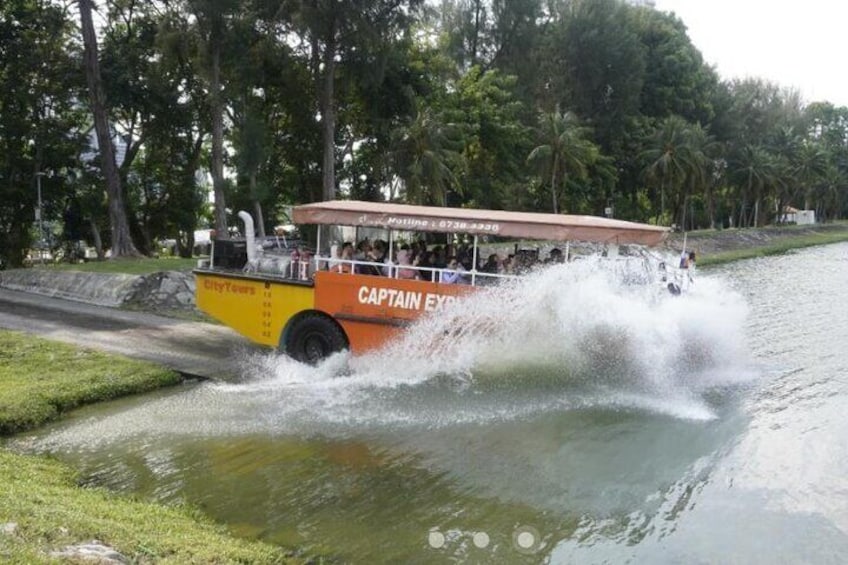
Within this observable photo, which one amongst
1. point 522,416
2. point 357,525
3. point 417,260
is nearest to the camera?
point 357,525

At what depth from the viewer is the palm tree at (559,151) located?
4447 centimetres

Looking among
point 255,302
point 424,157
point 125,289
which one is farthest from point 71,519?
point 424,157

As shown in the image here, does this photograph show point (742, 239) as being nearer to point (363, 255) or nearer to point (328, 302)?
point (363, 255)

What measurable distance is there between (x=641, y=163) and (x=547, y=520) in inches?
2014

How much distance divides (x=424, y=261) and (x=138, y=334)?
22.8 feet

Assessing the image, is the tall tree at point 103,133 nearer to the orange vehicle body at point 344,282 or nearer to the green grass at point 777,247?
the orange vehicle body at point 344,282

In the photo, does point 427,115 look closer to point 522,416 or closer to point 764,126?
point 522,416

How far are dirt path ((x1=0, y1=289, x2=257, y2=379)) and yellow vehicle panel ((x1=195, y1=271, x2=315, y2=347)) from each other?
2.56 ft

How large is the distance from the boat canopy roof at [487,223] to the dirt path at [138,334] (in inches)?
127

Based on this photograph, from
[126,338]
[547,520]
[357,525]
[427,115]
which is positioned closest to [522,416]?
[547,520]

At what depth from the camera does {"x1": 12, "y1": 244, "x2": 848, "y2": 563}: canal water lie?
7383 millimetres

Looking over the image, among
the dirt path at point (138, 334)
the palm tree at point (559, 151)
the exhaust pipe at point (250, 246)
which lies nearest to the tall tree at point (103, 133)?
the dirt path at point (138, 334)

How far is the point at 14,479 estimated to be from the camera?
750 centimetres

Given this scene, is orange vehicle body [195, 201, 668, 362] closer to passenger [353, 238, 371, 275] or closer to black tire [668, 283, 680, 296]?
passenger [353, 238, 371, 275]
